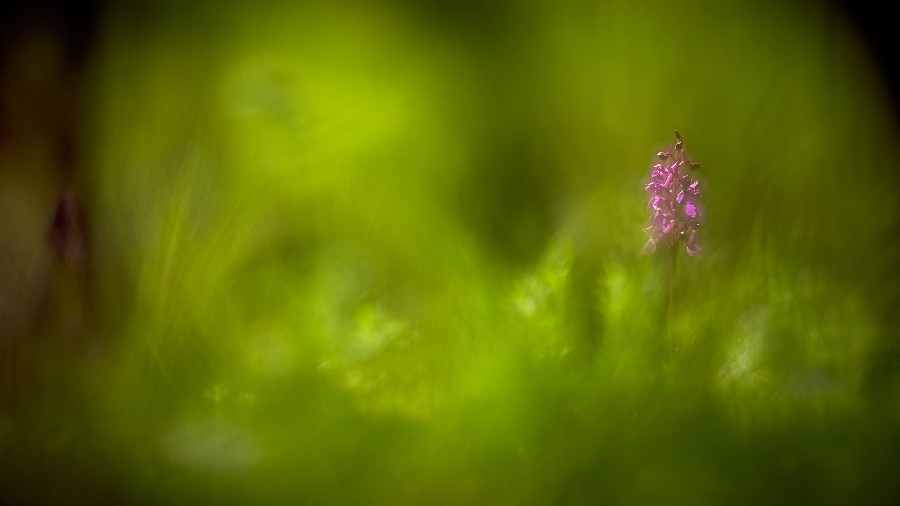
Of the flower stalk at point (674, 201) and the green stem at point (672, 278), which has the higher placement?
the flower stalk at point (674, 201)

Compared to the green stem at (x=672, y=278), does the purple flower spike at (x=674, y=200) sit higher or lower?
higher

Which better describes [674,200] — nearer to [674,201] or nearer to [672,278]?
[674,201]

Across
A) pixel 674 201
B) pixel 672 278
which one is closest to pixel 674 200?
pixel 674 201

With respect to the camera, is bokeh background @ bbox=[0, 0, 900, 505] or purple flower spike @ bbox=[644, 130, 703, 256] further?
purple flower spike @ bbox=[644, 130, 703, 256]

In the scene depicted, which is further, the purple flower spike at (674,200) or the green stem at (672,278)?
the purple flower spike at (674,200)
